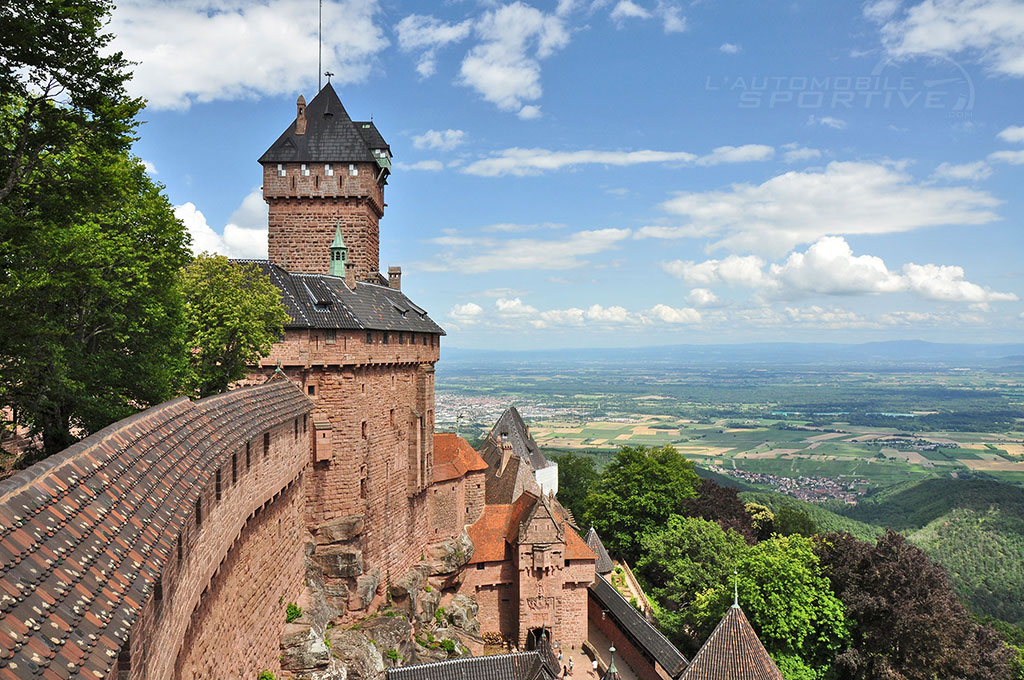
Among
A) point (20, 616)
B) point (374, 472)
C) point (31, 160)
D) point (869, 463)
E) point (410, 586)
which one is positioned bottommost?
point (869, 463)

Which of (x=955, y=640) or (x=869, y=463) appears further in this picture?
(x=869, y=463)

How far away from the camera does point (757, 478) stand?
149125 mm

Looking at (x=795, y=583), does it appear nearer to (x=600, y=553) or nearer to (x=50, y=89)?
(x=600, y=553)

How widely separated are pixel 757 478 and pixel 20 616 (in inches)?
6329

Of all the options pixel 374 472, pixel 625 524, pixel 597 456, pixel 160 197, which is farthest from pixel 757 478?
pixel 160 197

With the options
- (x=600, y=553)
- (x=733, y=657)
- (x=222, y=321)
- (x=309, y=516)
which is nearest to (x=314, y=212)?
(x=222, y=321)

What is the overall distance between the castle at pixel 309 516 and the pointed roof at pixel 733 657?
0.36ft

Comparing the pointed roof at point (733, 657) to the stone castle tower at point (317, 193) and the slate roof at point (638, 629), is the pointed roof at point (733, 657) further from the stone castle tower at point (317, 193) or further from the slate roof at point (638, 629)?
the stone castle tower at point (317, 193)

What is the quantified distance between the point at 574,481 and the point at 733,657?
123ft

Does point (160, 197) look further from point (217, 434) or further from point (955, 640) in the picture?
point (955, 640)

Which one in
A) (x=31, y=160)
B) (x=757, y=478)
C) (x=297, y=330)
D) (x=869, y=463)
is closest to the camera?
(x=31, y=160)

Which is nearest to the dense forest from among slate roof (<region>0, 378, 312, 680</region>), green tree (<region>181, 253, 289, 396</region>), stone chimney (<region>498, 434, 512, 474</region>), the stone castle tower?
stone chimney (<region>498, 434, 512, 474</region>)

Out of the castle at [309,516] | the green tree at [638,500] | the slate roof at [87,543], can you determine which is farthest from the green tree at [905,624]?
the slate roof at [87,543]

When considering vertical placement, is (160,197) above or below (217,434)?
above
